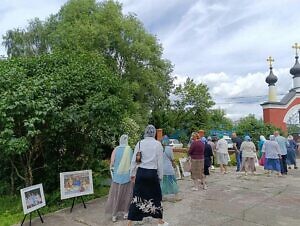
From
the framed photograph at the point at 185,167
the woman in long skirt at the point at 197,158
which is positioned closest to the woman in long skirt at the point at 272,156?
the framed photograph at the point at 185,167

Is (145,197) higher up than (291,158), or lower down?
lower down

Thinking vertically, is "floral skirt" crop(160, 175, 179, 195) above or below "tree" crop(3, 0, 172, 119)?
below

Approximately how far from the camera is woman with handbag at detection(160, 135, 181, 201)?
8.47 metres

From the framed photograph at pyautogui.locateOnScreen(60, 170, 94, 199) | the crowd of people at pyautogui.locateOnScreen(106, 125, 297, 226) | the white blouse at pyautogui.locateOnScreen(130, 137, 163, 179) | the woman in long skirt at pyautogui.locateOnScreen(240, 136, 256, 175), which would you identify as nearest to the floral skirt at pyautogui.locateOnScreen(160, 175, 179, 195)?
the crowd of people at pyautogui.locateOnScreen(106, 125, 297, 226)

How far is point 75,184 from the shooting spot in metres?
7.77

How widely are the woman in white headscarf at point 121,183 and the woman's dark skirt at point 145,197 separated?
79 centimetres

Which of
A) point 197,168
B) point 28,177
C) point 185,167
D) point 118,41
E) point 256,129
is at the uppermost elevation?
point 118,41

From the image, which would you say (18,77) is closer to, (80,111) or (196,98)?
(80,111)

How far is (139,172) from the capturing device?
6.14 meters

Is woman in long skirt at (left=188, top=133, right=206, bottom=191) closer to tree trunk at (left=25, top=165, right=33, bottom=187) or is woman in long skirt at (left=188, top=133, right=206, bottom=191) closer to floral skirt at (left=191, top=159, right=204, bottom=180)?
floral skirt at (left=191, top=159, right=204, bottom=180)

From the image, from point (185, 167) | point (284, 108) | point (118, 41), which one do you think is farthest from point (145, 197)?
point (284, 108)

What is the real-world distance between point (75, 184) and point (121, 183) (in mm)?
1367

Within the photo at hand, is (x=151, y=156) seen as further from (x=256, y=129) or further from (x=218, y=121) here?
(x=218, y=121)

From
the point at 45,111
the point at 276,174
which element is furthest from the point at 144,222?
the point at 276,174
